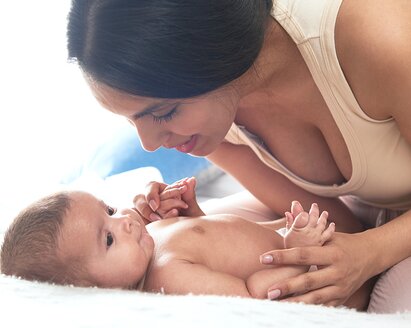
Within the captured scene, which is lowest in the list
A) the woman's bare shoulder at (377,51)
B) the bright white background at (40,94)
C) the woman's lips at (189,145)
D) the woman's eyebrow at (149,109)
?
the bright white background at (40,94)

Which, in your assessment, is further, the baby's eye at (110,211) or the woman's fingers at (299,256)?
the baby's eye at (110,211)

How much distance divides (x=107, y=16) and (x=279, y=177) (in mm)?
666

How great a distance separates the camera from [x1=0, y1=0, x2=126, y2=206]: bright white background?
219cm

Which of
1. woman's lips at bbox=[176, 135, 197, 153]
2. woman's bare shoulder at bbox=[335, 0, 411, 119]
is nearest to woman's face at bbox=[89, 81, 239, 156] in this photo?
woman's lips at bbox=[176, 135, 197, 153]

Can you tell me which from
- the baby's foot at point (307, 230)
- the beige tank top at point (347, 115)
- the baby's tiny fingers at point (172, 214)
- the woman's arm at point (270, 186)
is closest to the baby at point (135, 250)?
the baby's foot at point (307, 230)

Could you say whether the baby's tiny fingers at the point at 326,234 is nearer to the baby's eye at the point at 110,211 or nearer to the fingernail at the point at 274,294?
the fingernail at the point at 274,294

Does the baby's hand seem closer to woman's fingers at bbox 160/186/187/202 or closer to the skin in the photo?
woman's fingers at bbox 160/186/187/202

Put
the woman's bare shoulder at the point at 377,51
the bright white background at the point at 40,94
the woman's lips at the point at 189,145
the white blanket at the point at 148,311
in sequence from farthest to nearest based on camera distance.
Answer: the bright white background at the point at 40,94 < the woman's lips at the point at 189,145 < the woman's bare shoulder at the point at 377,51 < the white blanket at the point at 148,311

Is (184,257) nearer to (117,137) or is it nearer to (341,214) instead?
(341,214)

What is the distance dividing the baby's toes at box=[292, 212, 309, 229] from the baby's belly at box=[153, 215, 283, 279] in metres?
0.11

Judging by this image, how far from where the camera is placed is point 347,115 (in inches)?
47.5

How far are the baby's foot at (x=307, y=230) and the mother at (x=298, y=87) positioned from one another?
0.02 m

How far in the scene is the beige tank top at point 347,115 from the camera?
3.84 feet

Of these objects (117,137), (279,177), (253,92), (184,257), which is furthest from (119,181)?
(184,257)
